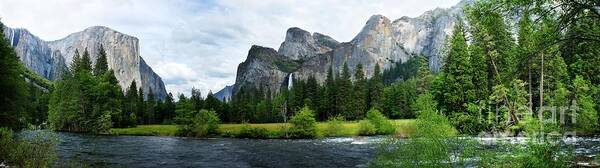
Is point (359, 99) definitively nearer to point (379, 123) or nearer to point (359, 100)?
point (359, 100)

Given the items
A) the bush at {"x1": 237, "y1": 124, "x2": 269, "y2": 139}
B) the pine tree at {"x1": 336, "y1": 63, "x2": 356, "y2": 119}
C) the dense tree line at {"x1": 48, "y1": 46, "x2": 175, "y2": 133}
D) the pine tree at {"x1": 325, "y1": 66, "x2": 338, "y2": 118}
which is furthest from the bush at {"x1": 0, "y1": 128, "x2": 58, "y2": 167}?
the pine tree at {"x1": 325, "y1": 66, "x2": 338, "y2": 118}

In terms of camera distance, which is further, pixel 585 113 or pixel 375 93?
pixel 375 93

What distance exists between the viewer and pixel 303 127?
2522 inches

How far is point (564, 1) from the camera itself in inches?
411

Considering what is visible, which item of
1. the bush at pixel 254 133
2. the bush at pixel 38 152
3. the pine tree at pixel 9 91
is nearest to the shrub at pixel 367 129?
the bush at pixel 254 133

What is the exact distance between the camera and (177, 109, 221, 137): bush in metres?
68.8

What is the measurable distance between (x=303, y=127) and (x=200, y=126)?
1595 centimetres

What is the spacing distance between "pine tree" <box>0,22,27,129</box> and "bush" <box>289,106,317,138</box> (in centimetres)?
3387

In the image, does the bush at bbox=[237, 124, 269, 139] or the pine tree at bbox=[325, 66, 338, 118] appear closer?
the bush at bbox=[237, 124, 269, 139]

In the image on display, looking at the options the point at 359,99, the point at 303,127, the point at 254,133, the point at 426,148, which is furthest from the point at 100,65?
the point at 426,148

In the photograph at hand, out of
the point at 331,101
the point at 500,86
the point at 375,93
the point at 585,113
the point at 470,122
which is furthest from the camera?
the point at 375,93

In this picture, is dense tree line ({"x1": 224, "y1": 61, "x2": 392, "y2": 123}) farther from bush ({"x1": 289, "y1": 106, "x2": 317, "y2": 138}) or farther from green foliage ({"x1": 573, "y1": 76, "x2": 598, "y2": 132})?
green foliage ({"x1": 573, "y1": 76, "x2": 598, "y2": 132})

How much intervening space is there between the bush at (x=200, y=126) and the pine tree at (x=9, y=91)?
103 feet

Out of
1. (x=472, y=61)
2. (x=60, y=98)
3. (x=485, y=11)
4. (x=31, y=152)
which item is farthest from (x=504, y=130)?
(x=60, y=98)
